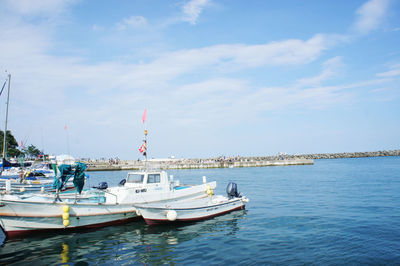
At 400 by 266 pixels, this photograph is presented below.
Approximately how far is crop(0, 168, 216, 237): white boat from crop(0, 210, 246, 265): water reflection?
594 mm

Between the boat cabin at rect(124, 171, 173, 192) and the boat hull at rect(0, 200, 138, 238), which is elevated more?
the boat cabin at rect(124, 171, 173, 192)

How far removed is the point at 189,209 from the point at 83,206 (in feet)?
21.2

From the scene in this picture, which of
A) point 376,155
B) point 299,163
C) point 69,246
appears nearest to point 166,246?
point 69,246

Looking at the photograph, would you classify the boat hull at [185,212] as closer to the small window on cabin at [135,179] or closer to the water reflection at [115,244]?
the water reflection at [115,244]

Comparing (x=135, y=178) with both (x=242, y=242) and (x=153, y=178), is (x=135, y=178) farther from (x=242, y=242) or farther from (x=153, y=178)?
(x=242, y=242)

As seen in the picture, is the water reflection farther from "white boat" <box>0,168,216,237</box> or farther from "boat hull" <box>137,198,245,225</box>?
"white boat" <box>0,168,216,237</box>

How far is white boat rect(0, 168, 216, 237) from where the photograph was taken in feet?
50.9

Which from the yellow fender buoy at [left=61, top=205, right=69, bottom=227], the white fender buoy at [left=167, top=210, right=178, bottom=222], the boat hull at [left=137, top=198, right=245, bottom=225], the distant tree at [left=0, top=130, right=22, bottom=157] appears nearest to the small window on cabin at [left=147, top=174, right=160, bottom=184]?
the boat hull at [left=137, top=198, right=245, bottom=225]

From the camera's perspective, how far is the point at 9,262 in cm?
1254

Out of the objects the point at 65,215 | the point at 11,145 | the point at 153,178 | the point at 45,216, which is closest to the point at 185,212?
the point at 153,178

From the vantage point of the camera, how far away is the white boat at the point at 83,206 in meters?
15.5

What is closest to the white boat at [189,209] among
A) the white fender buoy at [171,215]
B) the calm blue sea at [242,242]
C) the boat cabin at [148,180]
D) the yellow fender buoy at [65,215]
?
the white fender buoy at [171,215]

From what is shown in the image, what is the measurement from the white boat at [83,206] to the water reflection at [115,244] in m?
0.59

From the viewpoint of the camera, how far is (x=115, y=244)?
49.2 ft
